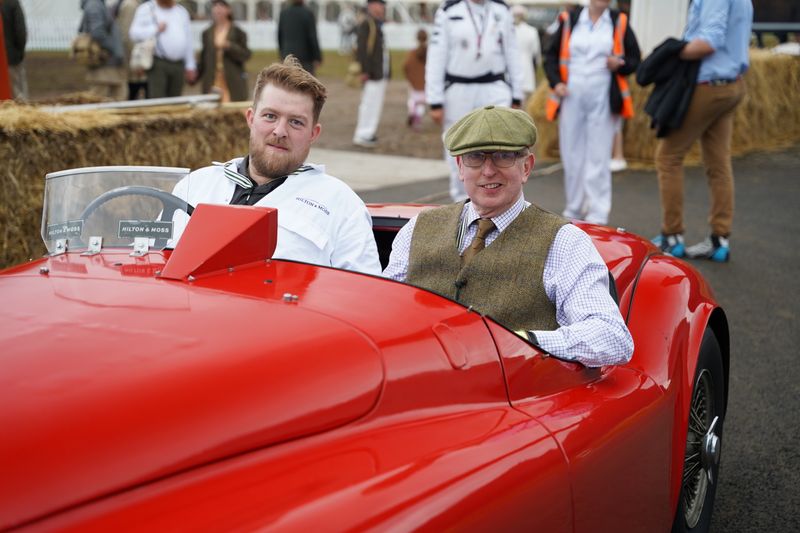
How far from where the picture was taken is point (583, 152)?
7371 mm

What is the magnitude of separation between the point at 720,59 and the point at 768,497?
389 centimetres

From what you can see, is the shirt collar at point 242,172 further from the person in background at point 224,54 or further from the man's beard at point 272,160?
the person in background at point 224,54

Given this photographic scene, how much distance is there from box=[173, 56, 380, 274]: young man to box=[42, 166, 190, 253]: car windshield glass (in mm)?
471

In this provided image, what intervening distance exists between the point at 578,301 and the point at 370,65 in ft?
34.7

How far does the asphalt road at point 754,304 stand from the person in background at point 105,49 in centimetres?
432

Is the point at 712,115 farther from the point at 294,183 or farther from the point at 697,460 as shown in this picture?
the point at 294,183

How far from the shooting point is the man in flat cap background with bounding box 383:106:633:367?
2.49 meters

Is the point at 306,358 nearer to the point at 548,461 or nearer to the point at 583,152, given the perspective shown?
the point at 548,461

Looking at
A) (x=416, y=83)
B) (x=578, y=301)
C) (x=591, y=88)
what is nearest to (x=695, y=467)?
(x=578, y=301)

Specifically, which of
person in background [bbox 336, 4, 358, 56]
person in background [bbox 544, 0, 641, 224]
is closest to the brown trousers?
person in background [bbox 544, 0, 641, 224]

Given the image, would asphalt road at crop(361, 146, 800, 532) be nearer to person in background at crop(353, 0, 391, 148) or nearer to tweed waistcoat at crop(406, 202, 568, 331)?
tweed waistcoat at crop(406, 202, 568, 331)

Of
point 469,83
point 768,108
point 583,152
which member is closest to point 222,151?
point 469,83

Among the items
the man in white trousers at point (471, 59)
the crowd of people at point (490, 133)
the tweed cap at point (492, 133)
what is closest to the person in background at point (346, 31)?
the crowd of people at point (490, 133)

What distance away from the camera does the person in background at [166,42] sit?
10.5 meters
